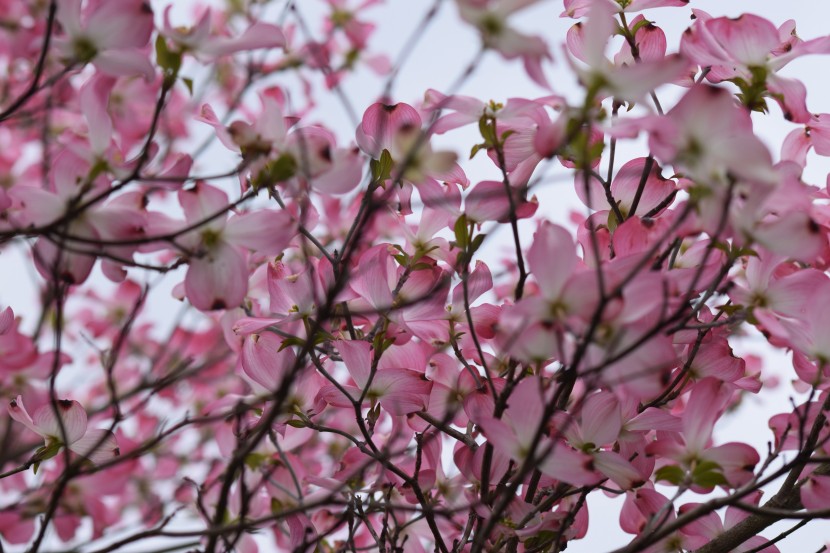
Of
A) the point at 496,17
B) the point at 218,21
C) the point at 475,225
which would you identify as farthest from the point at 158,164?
the point at 496,17

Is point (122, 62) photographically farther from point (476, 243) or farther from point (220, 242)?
point (476, 243)

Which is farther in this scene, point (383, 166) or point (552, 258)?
point (383, 166)

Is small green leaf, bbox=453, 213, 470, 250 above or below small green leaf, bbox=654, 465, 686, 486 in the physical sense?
above

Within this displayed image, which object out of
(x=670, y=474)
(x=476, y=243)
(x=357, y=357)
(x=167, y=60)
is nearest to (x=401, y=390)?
(x=357, y=357)

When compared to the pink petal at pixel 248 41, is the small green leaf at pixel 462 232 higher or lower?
lower

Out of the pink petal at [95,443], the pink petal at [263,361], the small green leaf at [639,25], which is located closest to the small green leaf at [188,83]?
the pink petal at [263,361]

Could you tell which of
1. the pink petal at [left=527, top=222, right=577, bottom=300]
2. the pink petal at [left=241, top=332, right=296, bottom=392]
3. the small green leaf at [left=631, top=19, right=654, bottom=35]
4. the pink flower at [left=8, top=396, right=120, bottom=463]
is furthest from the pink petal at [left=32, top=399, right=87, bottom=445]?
the small green leaf at [left=631, top=19, right=654, bottom=35]

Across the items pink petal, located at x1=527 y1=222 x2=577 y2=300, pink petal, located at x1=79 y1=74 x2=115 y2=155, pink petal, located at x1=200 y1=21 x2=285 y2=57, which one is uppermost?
pink petal, located at x1=200 y1=21 x2=285 y2=57

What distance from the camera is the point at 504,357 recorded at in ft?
2.85

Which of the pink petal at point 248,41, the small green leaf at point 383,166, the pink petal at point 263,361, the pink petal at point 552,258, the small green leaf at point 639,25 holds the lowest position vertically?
the pink petal at point 552,258

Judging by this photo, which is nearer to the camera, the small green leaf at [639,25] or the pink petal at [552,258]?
the pink petal at [552,258]

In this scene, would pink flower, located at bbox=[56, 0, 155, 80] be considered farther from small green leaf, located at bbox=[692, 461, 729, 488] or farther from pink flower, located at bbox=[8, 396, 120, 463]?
small green leaf, located at bbox=[692, 461, 729, 488]

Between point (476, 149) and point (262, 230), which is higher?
point (476, 149)

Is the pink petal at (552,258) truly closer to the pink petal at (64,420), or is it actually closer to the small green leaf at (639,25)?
the small green leaf at (639,25)
